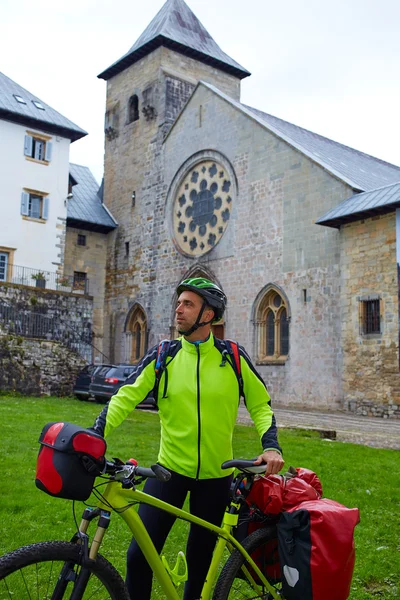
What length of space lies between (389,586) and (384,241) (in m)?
15.8

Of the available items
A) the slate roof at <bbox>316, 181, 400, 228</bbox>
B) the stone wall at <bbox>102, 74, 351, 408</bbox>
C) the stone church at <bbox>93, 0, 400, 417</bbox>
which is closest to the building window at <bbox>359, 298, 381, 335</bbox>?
the stone church at <bbox>93, 0, 400, 417</bbox>

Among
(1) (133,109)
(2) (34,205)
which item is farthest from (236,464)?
(1) (133,109)

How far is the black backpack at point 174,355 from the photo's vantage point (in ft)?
12.2

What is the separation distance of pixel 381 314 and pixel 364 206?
3234mm

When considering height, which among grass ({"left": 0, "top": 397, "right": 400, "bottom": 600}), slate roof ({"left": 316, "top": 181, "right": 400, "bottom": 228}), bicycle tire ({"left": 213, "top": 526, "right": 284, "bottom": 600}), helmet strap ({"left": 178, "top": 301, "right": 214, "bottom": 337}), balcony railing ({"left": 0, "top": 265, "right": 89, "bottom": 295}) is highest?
slate roof ({"left": 316, "top": 181, "right": 400, "bottom": 228})

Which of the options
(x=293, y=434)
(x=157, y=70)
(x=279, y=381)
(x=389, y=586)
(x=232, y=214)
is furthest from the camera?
(x=157, y=70)

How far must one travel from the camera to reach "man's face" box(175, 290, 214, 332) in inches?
145

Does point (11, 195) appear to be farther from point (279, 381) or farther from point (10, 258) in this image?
point (279, 381)

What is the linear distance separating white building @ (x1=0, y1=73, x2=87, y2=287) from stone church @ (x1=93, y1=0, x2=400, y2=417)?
329cm

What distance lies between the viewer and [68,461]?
2.79 meters

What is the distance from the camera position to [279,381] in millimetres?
22859

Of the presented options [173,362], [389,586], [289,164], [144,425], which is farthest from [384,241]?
[173,362]

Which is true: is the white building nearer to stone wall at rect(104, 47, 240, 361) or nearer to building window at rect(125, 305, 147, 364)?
stone wall at rect(104, 47, 240, 361)

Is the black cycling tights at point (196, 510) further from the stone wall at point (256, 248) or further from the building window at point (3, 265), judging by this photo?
the building window at point (3, 265)
